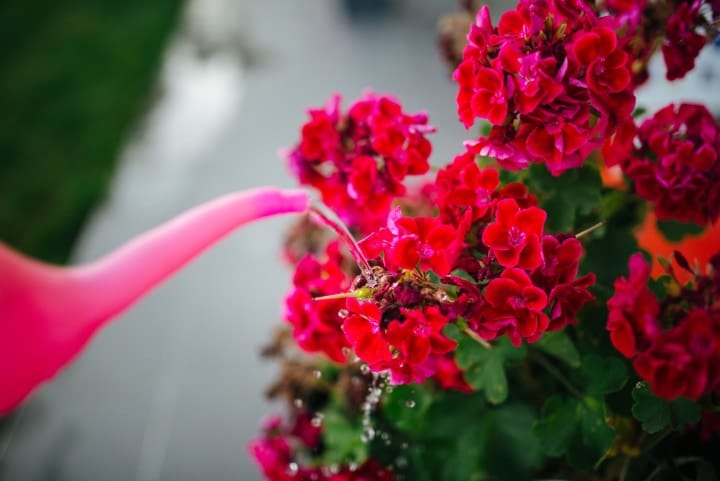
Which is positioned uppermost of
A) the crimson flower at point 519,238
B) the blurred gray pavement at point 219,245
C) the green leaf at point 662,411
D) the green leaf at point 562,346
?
the crimson flower at point 519,238

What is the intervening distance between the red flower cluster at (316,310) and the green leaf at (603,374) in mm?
209

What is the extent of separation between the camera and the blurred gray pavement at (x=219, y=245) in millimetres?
1325

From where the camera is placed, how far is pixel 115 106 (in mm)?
2248

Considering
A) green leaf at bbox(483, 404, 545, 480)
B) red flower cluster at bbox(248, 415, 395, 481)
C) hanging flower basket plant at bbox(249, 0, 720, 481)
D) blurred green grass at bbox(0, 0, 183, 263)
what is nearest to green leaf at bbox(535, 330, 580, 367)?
hanging flower basket plant at bbox(249, 0, 720, 481)

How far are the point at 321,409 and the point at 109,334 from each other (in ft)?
2.76

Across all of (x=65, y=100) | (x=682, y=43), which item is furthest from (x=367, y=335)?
(x=65, y=100)

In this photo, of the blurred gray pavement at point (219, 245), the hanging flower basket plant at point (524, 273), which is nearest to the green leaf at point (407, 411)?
the hanging flower basket plant at point (524, 273)

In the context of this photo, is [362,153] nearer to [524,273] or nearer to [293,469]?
[524,273]

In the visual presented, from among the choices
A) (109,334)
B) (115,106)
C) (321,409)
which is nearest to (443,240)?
(321,409)

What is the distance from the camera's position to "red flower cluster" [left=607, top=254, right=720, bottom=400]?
411 millimetres

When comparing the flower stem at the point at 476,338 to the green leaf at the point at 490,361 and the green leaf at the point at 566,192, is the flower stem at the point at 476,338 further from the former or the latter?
the green leaf at the point at 566,192

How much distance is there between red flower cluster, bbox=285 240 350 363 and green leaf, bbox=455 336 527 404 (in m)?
0.11

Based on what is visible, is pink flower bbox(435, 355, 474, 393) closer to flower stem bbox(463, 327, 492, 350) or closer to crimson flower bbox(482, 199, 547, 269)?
flower stem bbox(463, 327, 492, 350)

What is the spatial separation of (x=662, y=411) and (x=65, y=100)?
2256 mm
